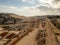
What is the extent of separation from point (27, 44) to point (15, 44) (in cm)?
67

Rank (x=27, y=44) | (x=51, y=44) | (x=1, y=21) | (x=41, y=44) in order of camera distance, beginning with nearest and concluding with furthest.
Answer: (x=51, y=44), (x=41, y=44), (x=27, y=44), (x=1, y=21)

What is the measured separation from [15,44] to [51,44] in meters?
3.85

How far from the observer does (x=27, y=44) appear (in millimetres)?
8844

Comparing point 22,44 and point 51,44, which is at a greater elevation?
point 51,44

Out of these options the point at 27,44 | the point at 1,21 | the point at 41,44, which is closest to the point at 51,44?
the point at 41,44

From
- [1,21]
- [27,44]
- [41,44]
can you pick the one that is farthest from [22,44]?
[1,21]

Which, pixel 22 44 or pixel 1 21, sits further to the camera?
pixel 1 21

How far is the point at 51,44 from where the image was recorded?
17.8 feet

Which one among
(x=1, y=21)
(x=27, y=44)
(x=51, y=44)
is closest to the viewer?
(x=51, y=44)

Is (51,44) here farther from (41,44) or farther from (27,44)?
(27,44)

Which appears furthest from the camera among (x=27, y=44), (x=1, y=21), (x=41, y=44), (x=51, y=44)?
(x=1, y=21)

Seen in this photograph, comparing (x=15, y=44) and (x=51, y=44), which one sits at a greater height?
(x=51, y=44)

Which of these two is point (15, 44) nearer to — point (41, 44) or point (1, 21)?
point (41, 44)

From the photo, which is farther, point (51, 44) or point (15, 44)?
point (15, 44)
